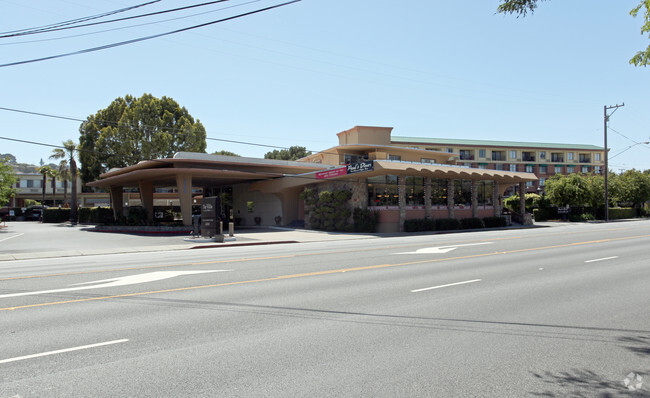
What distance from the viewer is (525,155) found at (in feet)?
280

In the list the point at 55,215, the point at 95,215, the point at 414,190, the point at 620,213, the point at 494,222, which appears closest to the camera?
the point at 414,190

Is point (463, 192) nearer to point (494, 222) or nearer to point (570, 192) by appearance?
point (494, 222)

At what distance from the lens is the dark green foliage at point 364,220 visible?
31.3m

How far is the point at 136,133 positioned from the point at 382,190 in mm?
32150

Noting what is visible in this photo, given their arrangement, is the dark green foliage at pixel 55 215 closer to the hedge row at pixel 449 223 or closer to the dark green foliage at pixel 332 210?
the dark green foliage at pixel 332 210

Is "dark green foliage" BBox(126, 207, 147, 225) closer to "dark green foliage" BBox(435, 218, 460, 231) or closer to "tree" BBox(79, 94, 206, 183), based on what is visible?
"tree" BBox(79, 94, 206, 183)

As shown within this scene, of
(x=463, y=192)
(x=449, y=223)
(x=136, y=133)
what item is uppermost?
(x=136, y=133)

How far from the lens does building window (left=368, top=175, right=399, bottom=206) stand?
32.1 metres

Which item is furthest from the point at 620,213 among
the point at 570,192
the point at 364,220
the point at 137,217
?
the point at 137,217

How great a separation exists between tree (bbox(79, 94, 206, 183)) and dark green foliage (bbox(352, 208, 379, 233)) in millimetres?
28785

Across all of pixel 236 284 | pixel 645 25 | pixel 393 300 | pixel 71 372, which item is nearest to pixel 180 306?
pixel 236 284

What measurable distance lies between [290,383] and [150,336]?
2.48 meters

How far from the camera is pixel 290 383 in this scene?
13.7 feet

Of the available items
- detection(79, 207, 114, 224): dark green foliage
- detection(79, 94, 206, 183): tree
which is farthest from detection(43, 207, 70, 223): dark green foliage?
detection(79, 207, 114, 224): dark green foliage
